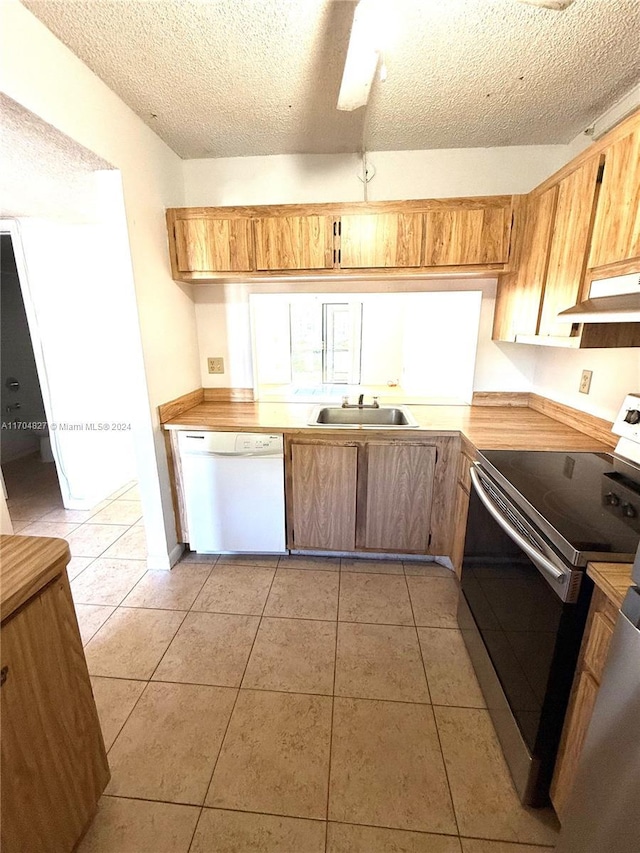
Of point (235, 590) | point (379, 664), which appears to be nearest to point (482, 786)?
point (379, 664)

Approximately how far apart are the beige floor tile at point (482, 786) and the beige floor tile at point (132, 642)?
1258mm

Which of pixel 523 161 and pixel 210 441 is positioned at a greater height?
pixel 523 161

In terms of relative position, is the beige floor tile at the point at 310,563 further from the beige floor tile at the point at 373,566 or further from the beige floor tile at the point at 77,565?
the beige floor tile at the point at 77,565

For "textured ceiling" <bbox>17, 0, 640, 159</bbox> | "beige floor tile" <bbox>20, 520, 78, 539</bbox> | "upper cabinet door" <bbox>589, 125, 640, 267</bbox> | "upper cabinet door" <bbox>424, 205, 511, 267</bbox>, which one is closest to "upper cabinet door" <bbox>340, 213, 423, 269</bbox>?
"upper cabinet door" <bbox>424, 205, 511, 267</bbox>

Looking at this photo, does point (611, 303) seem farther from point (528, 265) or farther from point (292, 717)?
point (292, 717)

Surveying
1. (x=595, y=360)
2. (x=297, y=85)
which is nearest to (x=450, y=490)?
(x=595, y=360)

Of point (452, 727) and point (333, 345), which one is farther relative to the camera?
point (333, 345)

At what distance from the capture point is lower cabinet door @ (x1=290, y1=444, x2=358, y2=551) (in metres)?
2.08

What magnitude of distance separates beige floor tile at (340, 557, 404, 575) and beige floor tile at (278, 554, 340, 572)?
5cm

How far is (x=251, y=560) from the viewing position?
2328 millimetres

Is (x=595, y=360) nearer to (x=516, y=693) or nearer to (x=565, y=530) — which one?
(x=565, y=530)

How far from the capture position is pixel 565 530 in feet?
3.22

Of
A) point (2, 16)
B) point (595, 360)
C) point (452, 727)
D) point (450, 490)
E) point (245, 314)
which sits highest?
point (2, 16)

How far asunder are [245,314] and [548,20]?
194 cm
